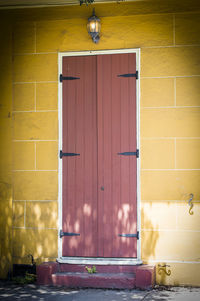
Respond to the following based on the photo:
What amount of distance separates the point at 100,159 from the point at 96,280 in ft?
5.13

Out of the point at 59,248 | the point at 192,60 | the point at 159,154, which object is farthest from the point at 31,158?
the point at 192,60

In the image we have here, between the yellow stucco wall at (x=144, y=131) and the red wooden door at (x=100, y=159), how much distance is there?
0.16m

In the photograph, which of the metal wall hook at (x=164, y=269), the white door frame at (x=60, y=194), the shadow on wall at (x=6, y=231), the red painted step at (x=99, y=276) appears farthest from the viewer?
the shadow on wall at (x=6, y=231)

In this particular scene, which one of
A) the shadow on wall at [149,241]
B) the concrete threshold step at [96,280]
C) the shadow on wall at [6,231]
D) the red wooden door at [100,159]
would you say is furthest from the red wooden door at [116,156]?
the shadow on wall at [6,231]

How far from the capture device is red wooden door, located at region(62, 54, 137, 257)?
18.0 feet

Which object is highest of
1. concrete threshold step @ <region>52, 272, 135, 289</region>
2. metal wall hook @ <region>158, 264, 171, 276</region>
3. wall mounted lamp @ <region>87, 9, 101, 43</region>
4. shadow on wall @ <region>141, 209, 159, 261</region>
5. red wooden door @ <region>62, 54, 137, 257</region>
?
wall mounted lamp @ <region>87, 9, 101, 43</region>

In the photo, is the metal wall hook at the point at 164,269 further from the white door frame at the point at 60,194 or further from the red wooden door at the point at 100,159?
the red wooden door at the point at 100,159

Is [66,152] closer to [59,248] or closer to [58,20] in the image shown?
[59,248]

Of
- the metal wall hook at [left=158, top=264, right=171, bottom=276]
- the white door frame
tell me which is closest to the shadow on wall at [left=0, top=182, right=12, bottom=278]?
the white door frame

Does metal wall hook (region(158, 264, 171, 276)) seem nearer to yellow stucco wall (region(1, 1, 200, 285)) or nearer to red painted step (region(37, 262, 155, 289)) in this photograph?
yellow stucco wall (region(1, 1, 200, 285))

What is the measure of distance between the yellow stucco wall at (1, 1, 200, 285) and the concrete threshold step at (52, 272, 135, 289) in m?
0.38

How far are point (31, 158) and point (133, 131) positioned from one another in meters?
1.47

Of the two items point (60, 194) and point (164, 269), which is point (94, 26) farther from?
point (164, 269)

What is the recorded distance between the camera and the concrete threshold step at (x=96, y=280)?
5164 mm
